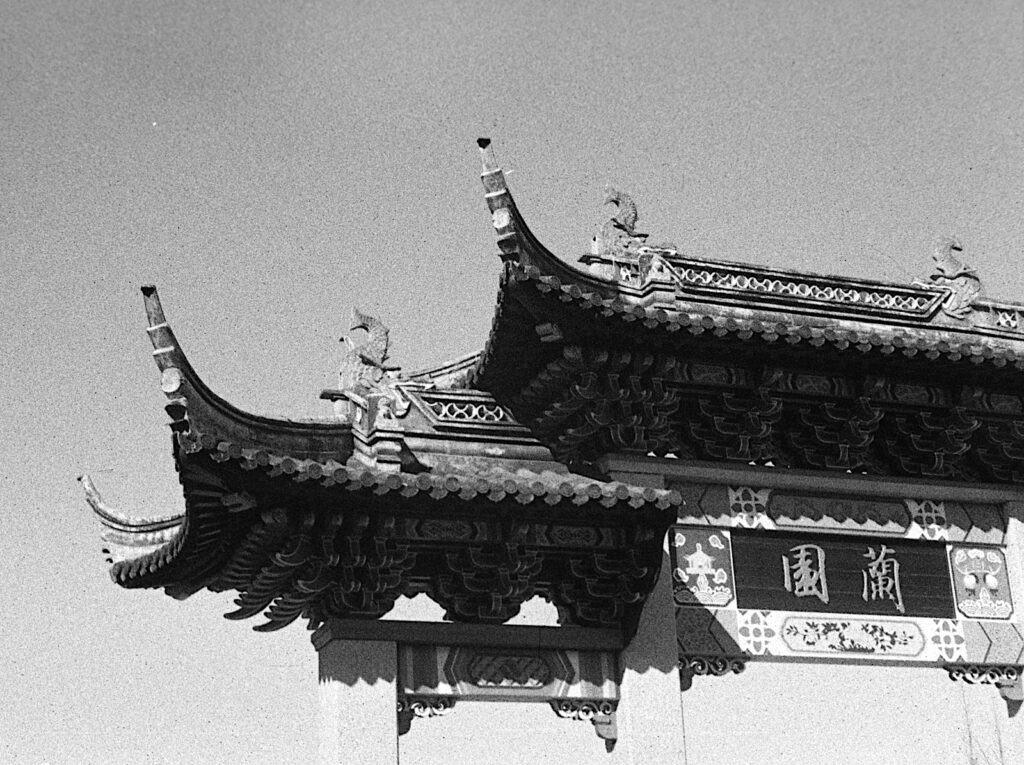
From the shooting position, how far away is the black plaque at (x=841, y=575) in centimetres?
1251

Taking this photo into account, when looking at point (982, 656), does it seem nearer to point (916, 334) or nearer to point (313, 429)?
point (916, 334)

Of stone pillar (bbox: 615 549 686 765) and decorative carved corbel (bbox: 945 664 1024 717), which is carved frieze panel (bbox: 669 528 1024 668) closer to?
decorative carved corbel (bbox: 945 664 1024 717)

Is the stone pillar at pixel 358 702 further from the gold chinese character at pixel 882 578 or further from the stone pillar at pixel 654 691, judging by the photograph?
the gold chinese character at pixel 882 578

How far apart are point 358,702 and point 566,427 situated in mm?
2817

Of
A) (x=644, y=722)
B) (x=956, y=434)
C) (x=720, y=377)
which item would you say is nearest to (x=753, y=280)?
(x=720, y=377)

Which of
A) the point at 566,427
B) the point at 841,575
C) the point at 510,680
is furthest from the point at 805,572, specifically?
the point at 510,680

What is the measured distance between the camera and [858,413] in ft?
41.8

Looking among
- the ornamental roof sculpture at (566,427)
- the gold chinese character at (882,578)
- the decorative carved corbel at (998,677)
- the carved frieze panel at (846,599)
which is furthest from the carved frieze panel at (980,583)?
the ornamental roof sculpture at (566,427)

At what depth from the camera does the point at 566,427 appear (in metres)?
12.6

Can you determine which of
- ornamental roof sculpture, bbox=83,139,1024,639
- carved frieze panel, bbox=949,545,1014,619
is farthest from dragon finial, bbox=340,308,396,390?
carved frieze panel, bbox=949,545,1014,619

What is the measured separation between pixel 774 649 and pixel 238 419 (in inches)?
180

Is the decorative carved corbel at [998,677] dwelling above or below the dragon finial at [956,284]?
below

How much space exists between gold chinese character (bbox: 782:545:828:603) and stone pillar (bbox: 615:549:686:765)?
43.1 inches

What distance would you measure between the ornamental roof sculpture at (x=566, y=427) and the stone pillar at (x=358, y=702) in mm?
282
